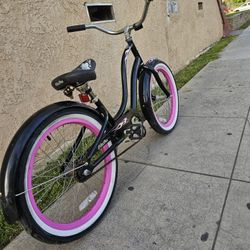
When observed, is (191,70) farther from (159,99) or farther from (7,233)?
(7,233)

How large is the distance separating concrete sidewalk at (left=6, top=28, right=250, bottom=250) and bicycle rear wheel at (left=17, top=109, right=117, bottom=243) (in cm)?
12

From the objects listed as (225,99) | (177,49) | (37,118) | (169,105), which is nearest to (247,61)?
(177,49)

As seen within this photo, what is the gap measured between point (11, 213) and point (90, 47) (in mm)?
A: 2085

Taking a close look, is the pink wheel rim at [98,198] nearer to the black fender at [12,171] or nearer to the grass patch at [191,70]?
the black fender at [12,171]

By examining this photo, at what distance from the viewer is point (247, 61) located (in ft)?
16.1

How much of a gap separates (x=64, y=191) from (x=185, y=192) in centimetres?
85

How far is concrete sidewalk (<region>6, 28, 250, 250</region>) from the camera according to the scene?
1.47 meters

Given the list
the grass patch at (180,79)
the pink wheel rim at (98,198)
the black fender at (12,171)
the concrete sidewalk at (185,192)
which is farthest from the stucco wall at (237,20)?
the black fender at (12,171)

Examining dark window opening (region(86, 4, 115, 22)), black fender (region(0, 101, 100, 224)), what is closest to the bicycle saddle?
black fender (region(0, 101, 100, 224))

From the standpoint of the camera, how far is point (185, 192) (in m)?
1.79

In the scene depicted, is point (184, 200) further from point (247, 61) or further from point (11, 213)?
point (247, 61)

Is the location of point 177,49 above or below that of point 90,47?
below

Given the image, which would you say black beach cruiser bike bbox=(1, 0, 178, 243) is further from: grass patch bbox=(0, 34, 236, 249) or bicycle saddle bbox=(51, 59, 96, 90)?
grass patch bbox=(0, 34, 236, 249)

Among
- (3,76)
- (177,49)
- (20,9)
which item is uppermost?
(20,9)
